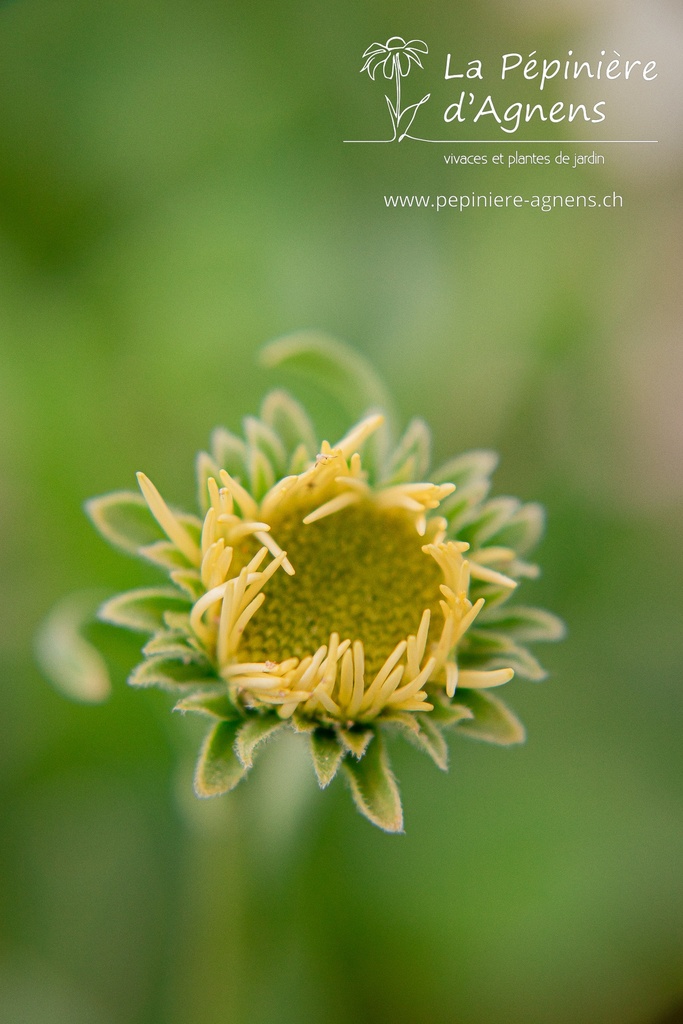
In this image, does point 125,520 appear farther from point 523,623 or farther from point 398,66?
point 398,66

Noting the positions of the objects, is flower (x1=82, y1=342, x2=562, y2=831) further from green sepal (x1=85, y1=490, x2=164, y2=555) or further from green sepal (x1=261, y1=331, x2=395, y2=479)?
green sepal (x1=261, y1=331, x2=395, y2=479)

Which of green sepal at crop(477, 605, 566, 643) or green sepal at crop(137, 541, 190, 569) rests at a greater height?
green sepal at crop(137, 541, 190, 569)

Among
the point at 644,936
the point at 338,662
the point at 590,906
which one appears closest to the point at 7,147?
the point at 338,662

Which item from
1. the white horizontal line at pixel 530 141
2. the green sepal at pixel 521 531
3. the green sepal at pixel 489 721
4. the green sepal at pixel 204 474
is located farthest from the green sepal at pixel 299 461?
the white horizontal line at pixel 530 141

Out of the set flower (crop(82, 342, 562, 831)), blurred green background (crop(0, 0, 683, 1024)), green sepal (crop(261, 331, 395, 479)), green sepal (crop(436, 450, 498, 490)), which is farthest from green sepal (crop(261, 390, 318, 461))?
blurred green background (crop(0, 0, 683, 1024))

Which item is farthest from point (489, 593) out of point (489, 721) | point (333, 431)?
point (333, 431)

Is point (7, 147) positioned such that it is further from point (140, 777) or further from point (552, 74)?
point (140, 777)
